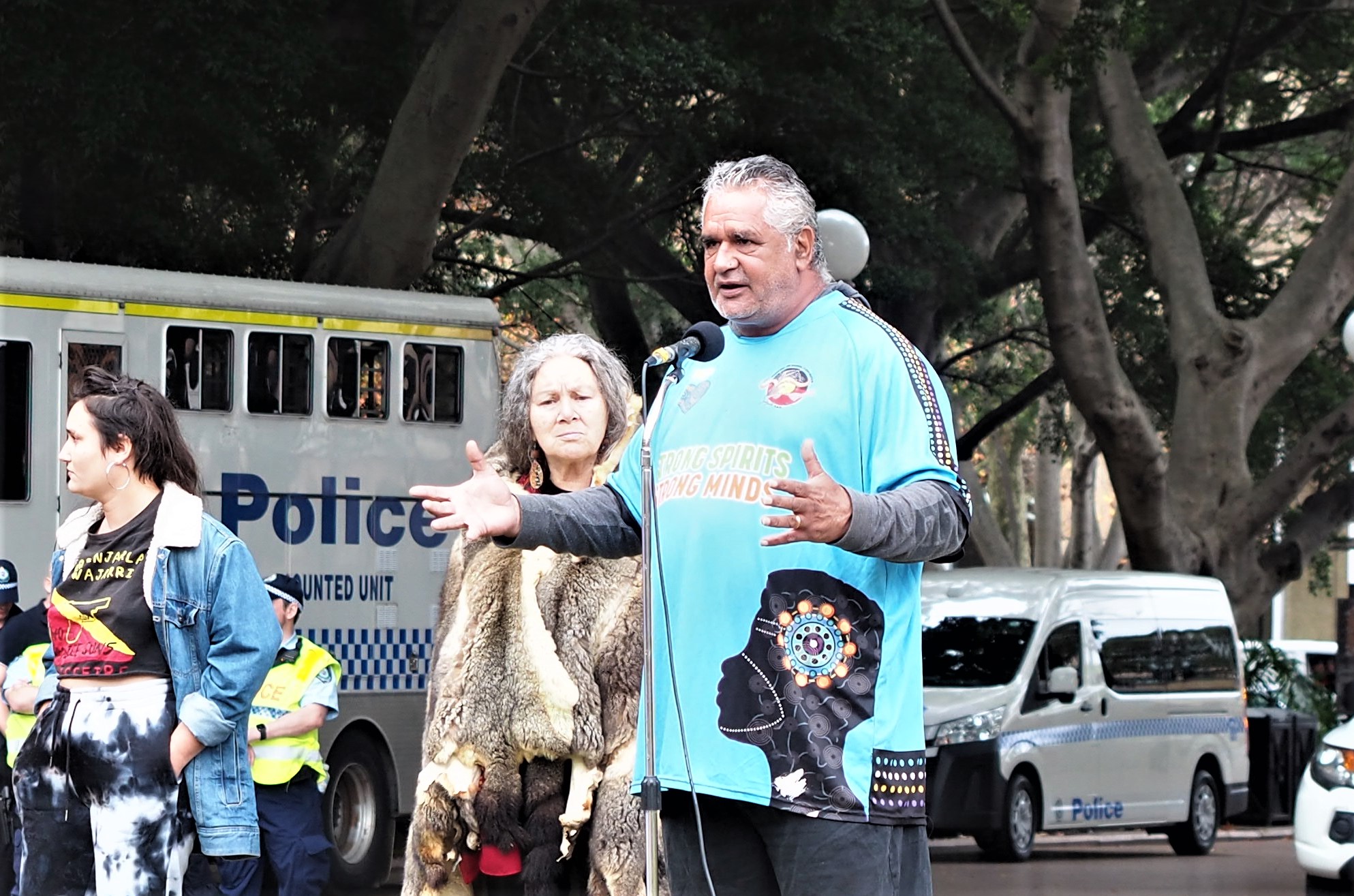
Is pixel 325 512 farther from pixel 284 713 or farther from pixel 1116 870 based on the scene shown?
pixel 1116 870

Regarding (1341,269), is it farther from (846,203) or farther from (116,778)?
(116,778)

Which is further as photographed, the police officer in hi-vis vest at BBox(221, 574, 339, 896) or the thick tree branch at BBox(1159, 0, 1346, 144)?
the thick tree branch at BBox(1159, 0, 1346, 144)

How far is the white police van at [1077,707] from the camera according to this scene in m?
15.4

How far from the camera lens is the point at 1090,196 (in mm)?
25312

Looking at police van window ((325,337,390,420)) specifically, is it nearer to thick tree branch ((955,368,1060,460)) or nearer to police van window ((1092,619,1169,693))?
police van window ((1092,619,1169,693))

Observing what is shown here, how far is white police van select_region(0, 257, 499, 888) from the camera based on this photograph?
1241 centimetres

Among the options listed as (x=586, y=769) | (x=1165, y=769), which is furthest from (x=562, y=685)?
(x=1165, y=769)

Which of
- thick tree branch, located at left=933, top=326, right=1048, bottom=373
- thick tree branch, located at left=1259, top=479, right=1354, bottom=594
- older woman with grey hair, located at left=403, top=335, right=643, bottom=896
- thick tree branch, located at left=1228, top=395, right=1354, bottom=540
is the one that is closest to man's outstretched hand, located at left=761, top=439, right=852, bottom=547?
older woman with grey hair, located at left=403, top=335, right=643, bottom=896

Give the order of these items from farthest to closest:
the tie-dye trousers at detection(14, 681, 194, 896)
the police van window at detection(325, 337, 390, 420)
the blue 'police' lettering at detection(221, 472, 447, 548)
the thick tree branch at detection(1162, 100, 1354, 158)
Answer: the thick tree branch at detection(1162, 100, 1354, 158), the police van window at detection(325, 337, 390, 420), the blue 'police' lettering at detection(221, 472, 447, 548), the tie-dye trousers at detection(14, 681, 194, 896)

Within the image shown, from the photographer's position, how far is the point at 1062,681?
623 inches

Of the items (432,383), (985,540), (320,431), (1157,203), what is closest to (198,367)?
(320,431)

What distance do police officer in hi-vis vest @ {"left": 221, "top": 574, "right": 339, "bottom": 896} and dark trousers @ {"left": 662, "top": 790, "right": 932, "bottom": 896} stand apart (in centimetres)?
538

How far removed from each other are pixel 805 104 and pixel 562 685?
46.2 ft

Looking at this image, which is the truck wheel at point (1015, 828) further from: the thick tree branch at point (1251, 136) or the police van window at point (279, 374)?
the thick tree branch at point (1251, 136)
